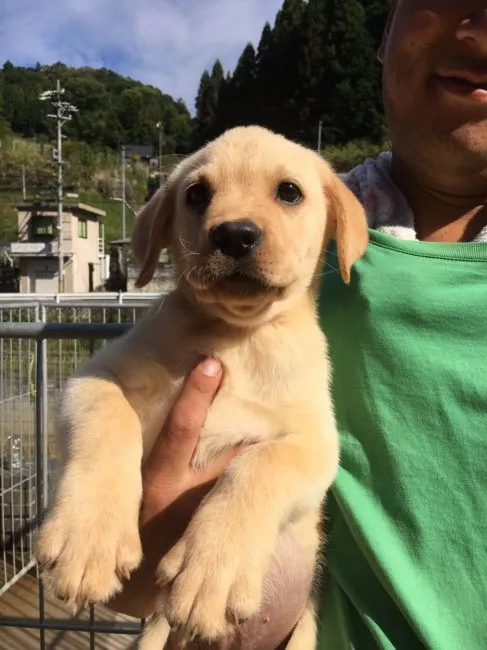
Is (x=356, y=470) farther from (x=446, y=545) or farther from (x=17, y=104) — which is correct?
(x=17, y=104)

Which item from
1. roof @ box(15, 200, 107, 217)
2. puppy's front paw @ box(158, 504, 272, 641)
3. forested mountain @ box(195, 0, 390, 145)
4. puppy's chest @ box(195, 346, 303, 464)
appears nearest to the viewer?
puppy's front paw @ box(158, 504, 272, 641)

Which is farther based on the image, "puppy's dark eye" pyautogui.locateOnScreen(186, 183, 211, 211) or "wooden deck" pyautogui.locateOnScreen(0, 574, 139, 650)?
"wooden deck" pyautogui.locateOnScreen(0, 574, 139, 650)

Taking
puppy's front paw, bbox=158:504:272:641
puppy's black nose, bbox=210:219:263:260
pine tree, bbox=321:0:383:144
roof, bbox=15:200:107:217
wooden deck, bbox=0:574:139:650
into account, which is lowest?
wooden deck, bbox=0:574:139:650

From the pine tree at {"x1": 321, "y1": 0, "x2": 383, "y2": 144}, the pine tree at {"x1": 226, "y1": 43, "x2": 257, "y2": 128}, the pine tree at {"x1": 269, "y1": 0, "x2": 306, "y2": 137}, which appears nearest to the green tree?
the pine tree at {"x1": 226, "y1": 43, "x2": 257, "y2": 128}

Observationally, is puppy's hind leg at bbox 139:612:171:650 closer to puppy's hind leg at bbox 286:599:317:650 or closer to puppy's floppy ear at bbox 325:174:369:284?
puppy's hind leg at bbox 286:599:317:650

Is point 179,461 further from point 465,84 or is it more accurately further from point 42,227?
point 42,227

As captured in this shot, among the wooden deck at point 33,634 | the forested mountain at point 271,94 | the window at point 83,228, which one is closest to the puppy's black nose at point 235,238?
the wooden deck at point 33,634

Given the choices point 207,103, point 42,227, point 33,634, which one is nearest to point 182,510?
point 33,634

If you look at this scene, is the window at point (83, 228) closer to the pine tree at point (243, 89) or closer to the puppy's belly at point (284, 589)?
the puppy's belly at point (284, 589)
